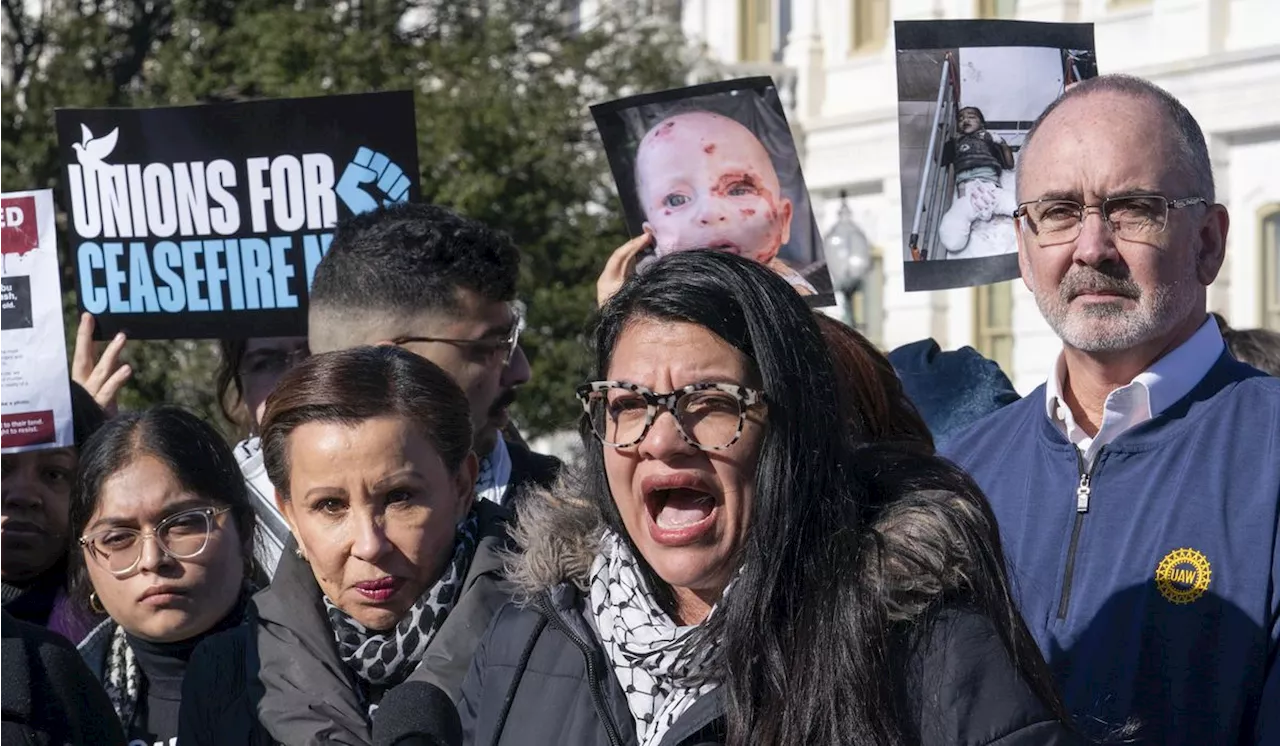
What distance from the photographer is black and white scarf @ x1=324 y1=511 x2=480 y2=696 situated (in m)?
3.71

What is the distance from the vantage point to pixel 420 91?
66.0 feet

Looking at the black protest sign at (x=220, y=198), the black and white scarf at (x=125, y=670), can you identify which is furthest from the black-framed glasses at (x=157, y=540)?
the black protest sign at (x=220, y=198)

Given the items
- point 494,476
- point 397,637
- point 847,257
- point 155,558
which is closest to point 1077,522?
point 397,637

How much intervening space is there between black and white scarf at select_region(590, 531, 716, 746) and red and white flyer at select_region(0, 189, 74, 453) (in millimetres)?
2469

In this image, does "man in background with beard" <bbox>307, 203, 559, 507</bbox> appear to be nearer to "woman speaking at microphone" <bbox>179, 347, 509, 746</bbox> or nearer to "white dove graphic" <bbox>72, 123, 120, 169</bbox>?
"woman speaking at microphone" <bbox>179, 347, 509, 746</bbox>

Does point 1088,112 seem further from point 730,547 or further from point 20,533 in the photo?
point 20,533

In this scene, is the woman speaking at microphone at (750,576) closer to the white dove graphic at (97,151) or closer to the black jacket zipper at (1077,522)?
the black jacket zipper at (1077,522)

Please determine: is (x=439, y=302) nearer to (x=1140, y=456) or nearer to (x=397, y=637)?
(x=397, y=637)

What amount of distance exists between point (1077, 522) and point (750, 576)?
0.90 meters

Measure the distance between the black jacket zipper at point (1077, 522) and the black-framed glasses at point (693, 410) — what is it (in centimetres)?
88

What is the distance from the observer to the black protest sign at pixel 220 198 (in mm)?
5500

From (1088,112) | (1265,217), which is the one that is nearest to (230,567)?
(1088,112)

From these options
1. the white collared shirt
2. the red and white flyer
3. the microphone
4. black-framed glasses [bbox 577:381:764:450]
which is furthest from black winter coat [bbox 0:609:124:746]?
the red and white flyer

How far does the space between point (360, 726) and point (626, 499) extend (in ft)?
3.00
